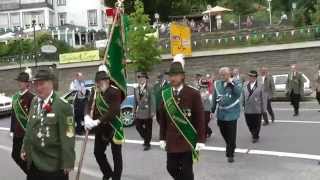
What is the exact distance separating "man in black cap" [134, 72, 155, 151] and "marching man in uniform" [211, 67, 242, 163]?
2.54 meters

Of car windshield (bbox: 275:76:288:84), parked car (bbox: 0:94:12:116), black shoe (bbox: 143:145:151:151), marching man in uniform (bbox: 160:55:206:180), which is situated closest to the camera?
marching man in uniform (bbox: 160:55:206:180)

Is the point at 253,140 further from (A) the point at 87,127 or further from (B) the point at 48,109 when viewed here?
(B) the point at 48,109

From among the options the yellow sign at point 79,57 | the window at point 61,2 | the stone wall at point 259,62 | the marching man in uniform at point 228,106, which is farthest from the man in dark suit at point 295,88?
the window at point 61,2

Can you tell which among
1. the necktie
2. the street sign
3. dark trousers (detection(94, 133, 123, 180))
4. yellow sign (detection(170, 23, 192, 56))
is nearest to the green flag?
dark trousers (detection(94, 133, 123, 180))

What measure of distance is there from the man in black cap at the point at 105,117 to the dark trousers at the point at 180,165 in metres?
1.66

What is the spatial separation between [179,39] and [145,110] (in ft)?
74.4

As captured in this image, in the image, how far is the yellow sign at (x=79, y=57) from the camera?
44156mm

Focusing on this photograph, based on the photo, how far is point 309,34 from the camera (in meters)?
37.2

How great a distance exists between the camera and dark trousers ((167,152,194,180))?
7.85m

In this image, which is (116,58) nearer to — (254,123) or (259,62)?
(254,123)

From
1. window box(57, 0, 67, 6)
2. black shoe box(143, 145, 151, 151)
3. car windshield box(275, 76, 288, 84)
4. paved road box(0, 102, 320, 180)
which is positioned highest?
window box(57, 0, 67, 6)

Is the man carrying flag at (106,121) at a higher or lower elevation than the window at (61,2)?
lower

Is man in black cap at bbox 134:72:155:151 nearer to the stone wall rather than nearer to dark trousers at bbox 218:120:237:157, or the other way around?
dark trousers at bbox 218:120:237:157

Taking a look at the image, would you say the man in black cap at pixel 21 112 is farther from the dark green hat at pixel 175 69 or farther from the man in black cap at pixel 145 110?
the man in black cap at pixel 145 110
